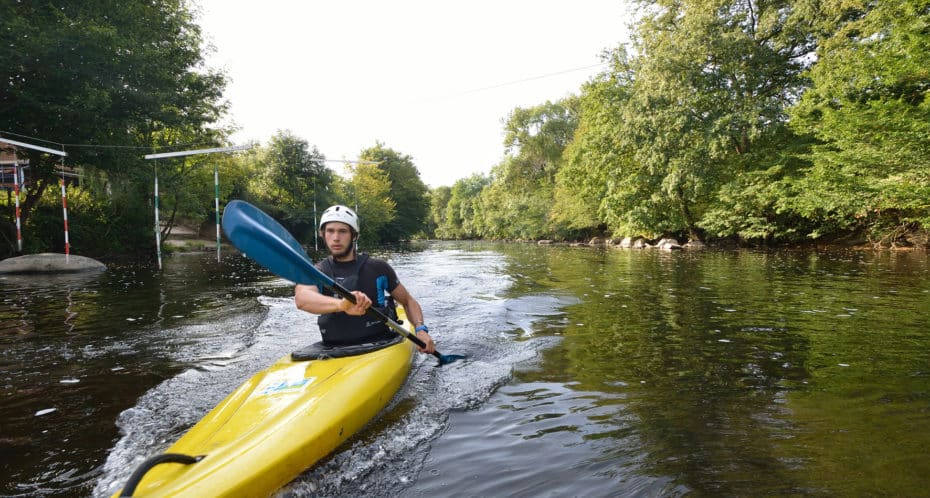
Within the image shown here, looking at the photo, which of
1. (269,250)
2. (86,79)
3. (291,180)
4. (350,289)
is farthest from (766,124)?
(291,180)

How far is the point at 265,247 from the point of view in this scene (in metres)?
3.71

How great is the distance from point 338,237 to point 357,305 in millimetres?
678

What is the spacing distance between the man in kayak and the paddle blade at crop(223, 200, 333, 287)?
149 millimetres

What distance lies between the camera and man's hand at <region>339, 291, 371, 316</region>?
A: 11.6 feet

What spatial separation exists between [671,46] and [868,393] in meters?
21.0

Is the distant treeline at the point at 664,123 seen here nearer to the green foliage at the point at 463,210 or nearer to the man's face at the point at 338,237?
the man's face at the point at 338,237

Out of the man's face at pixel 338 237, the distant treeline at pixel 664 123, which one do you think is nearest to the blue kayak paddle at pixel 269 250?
the man's face at pixel 338 237

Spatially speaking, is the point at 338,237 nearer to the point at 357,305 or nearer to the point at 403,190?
the point at 357,305

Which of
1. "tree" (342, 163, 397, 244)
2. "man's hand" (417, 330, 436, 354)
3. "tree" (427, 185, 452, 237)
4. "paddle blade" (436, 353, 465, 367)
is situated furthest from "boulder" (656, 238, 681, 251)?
"tree" (427, 185, 452, 237)

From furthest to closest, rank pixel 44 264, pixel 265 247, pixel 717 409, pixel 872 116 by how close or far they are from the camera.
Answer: pixel 44 264 < pixel 872 116 < pixel 265 247 < pixel 717 409

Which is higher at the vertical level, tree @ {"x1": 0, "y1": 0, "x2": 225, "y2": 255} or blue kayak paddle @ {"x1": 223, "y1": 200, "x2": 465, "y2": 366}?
tree @ {"x1": 0, "y1": 0, "x2": 225, "y2": 255}

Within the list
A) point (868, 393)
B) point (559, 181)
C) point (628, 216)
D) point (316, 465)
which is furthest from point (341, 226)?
point (559, 181)

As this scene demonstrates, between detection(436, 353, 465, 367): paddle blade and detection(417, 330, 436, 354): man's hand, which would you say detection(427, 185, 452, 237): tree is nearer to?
detection(436, 353, 465, 367): paddle blade

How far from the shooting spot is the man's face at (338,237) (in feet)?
12.8
